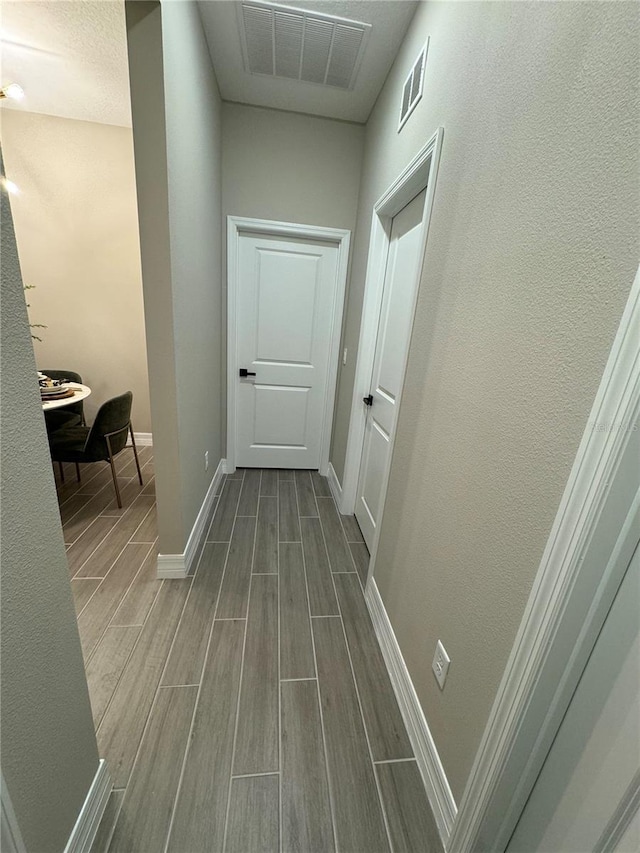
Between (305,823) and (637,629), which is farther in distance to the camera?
(305,823)

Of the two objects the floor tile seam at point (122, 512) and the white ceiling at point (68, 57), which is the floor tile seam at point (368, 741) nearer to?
the floor tile seam at point (122, 512)

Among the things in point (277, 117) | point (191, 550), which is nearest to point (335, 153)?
point (277, 117)

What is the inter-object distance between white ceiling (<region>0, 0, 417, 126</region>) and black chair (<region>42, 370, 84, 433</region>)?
209 centimetres

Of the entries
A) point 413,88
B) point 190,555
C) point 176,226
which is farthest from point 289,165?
point 190,555

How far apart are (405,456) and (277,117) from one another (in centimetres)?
257

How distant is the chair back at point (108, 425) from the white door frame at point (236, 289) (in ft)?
2.60

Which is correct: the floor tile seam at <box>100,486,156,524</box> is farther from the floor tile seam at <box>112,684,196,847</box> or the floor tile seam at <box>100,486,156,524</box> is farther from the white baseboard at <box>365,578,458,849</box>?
the white baseboard at <box>365,578,458,849</box>

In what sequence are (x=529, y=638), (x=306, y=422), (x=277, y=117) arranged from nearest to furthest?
(x=529, y=638)
(x=277, y=117)
(x=306, y=422)

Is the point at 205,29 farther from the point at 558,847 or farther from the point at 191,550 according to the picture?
the point at 558,847

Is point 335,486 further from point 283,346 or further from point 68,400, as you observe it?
point 68,400

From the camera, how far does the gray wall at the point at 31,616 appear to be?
545 millimetres

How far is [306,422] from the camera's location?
3.01 metres

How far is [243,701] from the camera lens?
1.24 m

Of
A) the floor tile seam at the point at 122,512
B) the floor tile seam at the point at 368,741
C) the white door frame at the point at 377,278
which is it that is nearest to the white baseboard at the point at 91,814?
the floor tile seam at the point at 368,741
